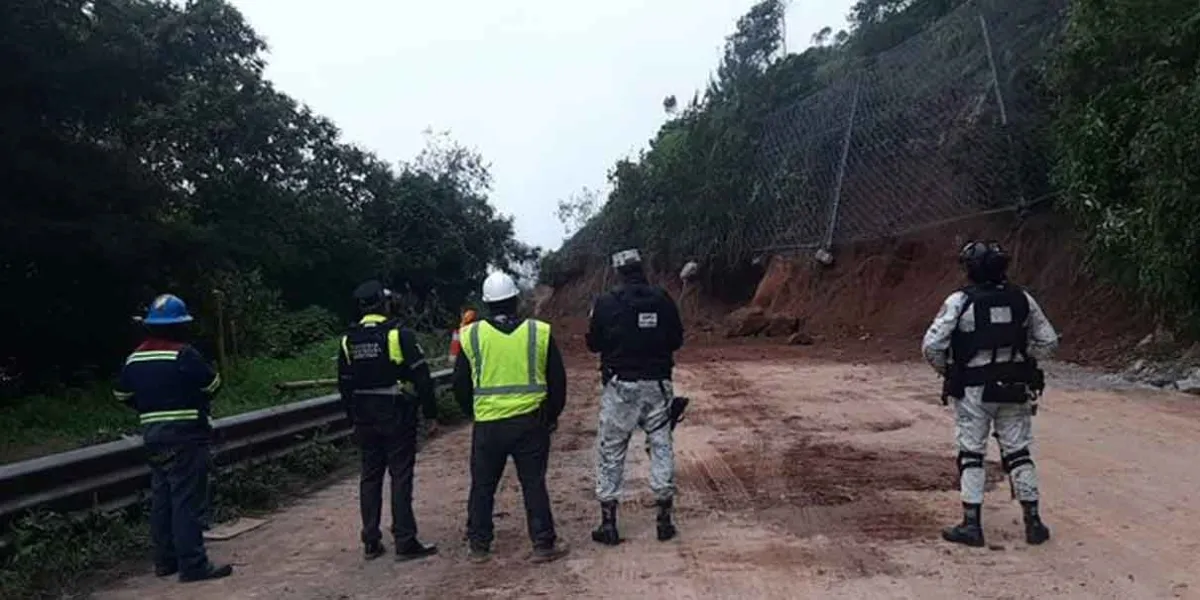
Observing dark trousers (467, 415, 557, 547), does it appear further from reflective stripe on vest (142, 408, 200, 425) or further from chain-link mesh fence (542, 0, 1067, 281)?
chain-link mesh fence (542, 0, 1067, 281)

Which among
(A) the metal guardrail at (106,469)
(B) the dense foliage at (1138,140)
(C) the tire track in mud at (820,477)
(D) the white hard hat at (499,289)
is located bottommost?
(C) the tire track in mud at (820,477)

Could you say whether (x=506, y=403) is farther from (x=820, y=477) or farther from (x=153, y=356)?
(x=820, y=477)

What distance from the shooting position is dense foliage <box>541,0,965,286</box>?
1412 inches

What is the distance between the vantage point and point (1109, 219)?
17.5m

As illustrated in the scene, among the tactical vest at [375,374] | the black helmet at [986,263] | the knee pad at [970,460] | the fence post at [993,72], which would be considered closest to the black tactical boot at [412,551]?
the tactical vest at [375,374]

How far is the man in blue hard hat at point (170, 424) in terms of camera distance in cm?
691

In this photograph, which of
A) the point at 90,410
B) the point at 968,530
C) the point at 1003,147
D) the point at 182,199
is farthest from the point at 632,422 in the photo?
the point at 1003,147

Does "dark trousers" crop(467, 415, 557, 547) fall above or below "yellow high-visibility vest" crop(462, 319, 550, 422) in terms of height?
below

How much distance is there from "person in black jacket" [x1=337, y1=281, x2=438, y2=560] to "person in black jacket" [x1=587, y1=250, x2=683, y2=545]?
1.19m

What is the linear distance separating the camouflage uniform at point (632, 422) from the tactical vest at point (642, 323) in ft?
0.75

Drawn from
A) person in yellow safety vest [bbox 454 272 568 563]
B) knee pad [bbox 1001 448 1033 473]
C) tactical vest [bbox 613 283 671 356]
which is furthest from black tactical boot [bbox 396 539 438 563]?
knee pad [bbox 1001 448 1033 473]

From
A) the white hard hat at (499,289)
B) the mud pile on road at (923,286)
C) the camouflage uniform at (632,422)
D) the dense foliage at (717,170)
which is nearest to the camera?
the white hard hat at (499,289)

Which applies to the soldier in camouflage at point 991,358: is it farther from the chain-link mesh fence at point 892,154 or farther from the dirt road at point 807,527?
the chain-link mesh fence at point 892,154

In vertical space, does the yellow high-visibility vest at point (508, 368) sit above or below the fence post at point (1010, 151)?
below
